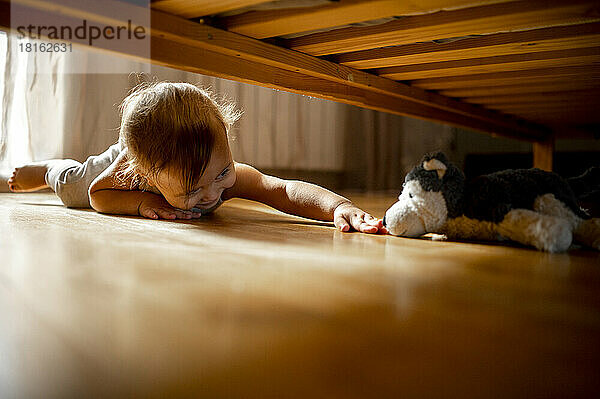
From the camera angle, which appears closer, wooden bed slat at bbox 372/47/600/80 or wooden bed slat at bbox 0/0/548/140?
wooden bed slat at bbox 0/0/548/140

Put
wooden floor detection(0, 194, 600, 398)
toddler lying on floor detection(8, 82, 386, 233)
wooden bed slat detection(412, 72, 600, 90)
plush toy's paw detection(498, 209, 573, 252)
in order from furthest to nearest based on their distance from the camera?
wooden bed slat detection(412, 72, 600, 90)
toddler lying on floor detection(8, 82, 386, 233)
plush toy's paw detection(498, 209, 573, 252)
wooden floor detection(0, 194, 600, 398)

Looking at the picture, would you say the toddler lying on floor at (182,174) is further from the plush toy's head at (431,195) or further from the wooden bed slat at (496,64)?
the wooden bed slat at (496,64)

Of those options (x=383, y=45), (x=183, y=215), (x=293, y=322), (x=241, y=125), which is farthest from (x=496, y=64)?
(x=241, y=125)

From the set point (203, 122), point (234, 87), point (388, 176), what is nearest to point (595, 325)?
point (203, 122)

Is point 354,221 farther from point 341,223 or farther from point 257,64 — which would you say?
point 257,64

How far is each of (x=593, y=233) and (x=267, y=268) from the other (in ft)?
1.48

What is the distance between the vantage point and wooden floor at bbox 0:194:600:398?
0.96ft

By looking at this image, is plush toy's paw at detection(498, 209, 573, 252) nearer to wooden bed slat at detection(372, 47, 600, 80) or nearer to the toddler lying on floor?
the toddler lying on floor

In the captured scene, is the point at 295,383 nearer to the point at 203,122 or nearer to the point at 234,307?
the point at 234,307

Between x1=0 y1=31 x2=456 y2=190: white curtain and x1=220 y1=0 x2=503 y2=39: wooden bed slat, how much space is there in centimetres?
106

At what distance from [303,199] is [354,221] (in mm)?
159

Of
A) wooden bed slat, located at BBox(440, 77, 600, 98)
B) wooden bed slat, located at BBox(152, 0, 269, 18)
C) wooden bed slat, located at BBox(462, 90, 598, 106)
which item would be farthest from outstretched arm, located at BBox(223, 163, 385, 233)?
wooden bed slat, located at BBox(462, 90, 598, 106)

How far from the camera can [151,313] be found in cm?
40

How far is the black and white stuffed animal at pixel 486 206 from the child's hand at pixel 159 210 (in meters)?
0.41
